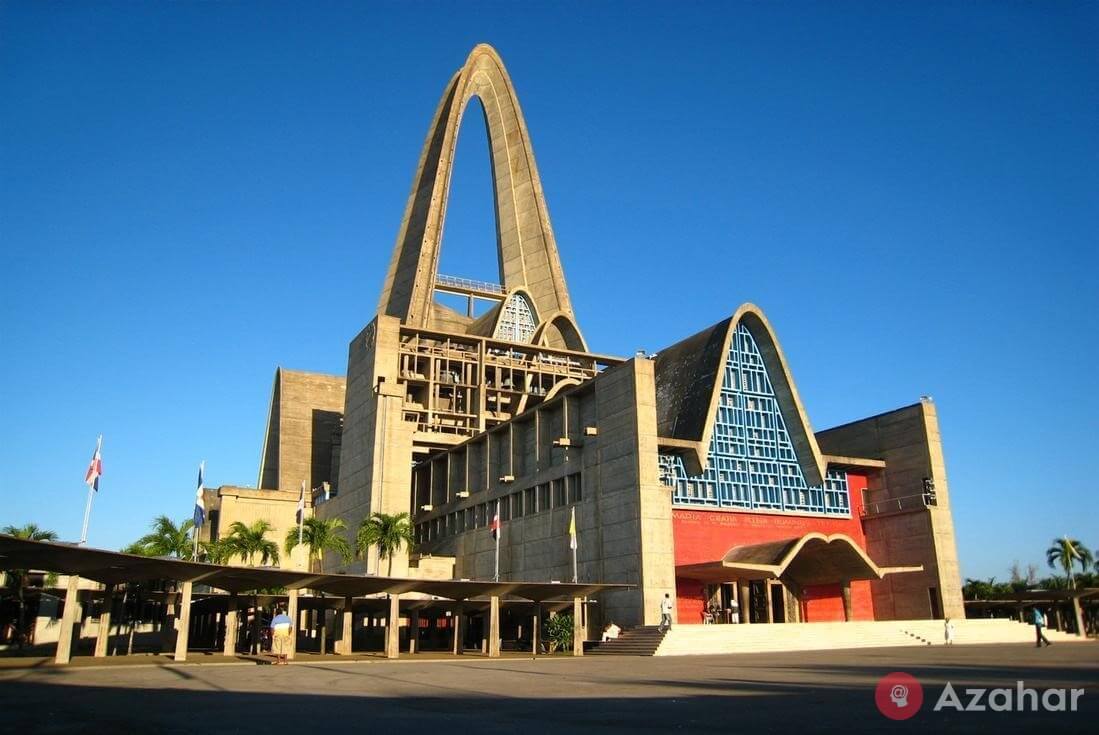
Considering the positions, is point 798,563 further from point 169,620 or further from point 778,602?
point 169,620

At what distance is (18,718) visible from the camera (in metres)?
12.2

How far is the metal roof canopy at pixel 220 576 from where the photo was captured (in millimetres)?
24406

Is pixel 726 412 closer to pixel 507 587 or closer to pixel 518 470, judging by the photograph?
pixel 518 470

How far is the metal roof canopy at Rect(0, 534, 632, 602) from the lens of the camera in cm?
2441

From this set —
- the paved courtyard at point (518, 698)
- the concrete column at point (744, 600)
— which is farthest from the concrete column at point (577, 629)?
the concrete column at point (744, 600)

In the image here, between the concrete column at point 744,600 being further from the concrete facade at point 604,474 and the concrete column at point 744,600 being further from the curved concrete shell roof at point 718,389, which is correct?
the curved concrete shell roof at point 718,389

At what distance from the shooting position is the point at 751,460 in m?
49.7

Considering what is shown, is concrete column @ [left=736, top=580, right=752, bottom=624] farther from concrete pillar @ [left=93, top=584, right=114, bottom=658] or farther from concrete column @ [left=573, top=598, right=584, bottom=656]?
concrete pillar @ [left=93, top=584, right=114, bottom=658]

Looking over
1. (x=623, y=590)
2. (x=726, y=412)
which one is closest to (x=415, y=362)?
(x=726, y=412)

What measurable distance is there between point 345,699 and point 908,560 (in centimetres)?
4418

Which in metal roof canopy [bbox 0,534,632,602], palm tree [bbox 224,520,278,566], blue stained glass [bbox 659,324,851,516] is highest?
blue stained glass [bbox 659,324,851,516]

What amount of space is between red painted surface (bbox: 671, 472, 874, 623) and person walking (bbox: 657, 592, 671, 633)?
4.79 m

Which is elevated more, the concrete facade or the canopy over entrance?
the concrete facade

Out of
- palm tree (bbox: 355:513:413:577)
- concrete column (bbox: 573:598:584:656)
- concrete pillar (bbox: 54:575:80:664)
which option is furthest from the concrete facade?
concrete pillar (bbox: 54:575:80:664)
